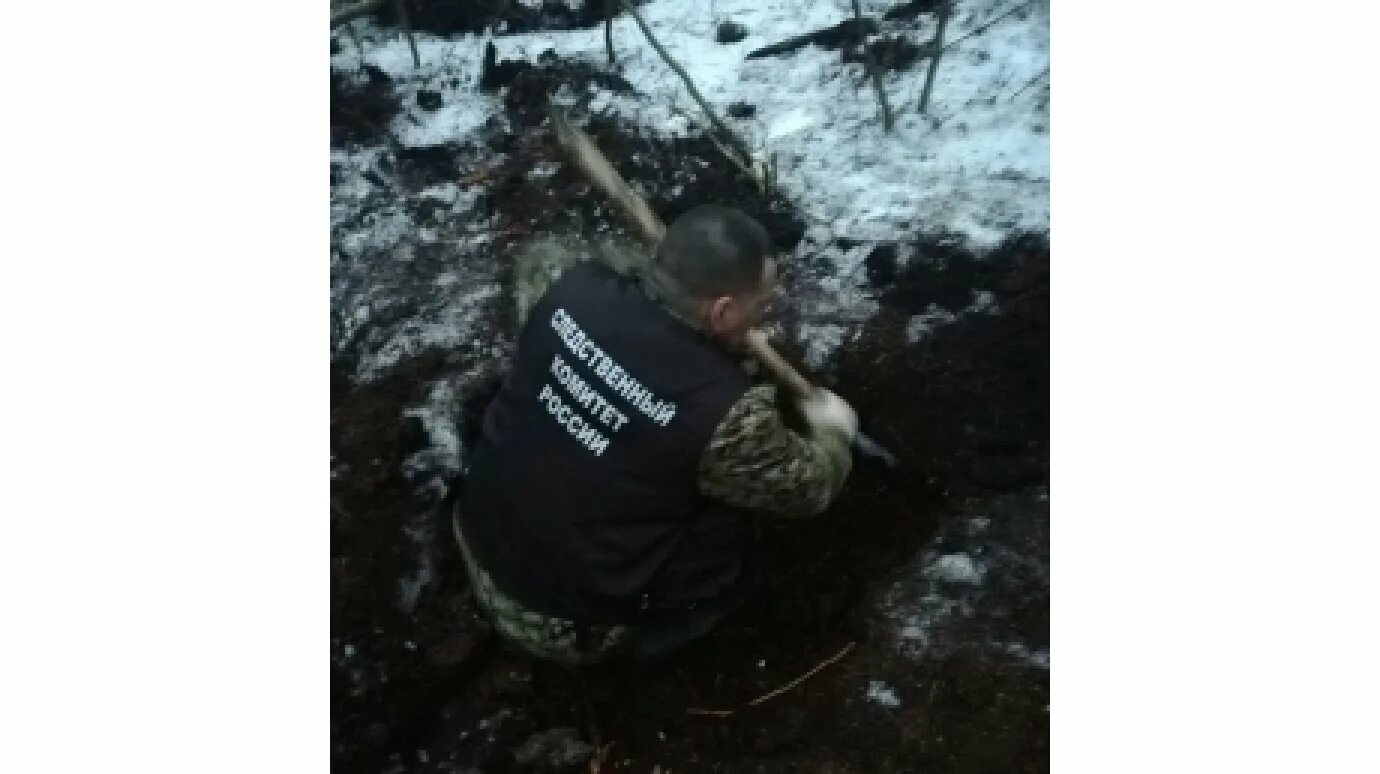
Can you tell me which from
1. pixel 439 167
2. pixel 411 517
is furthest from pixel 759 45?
pixel 411 517

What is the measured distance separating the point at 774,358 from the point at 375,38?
199 cm

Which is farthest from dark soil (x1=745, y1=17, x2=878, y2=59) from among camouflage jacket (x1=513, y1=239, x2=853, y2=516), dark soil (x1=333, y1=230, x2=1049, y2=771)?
camouflage jacket (x1=513, y1=239, x2=853, y2=516)

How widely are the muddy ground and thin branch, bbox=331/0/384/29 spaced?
117 centimetres

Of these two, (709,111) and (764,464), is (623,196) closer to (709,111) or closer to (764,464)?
(709,111)

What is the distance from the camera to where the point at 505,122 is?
3484mm

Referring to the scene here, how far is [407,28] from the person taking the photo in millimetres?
3406

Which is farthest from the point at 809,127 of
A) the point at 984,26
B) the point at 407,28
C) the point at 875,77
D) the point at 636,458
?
the point at 636,458

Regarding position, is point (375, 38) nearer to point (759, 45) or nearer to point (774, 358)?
point (759, 45)

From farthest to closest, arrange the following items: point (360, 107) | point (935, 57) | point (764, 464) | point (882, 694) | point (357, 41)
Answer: point (357, 41)
point (360, 107)
point (935, 57)
point (882, 694)
point (764, 464)

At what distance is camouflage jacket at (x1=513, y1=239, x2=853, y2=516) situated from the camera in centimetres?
200

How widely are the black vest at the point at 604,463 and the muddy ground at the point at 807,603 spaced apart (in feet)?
1.11

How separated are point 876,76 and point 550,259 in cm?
114

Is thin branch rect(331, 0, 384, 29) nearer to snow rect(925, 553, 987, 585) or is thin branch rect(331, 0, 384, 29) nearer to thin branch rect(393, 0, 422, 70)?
thin branch rect(393, 0, 422, 70)

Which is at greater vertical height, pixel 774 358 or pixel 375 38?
pixel 375 38
